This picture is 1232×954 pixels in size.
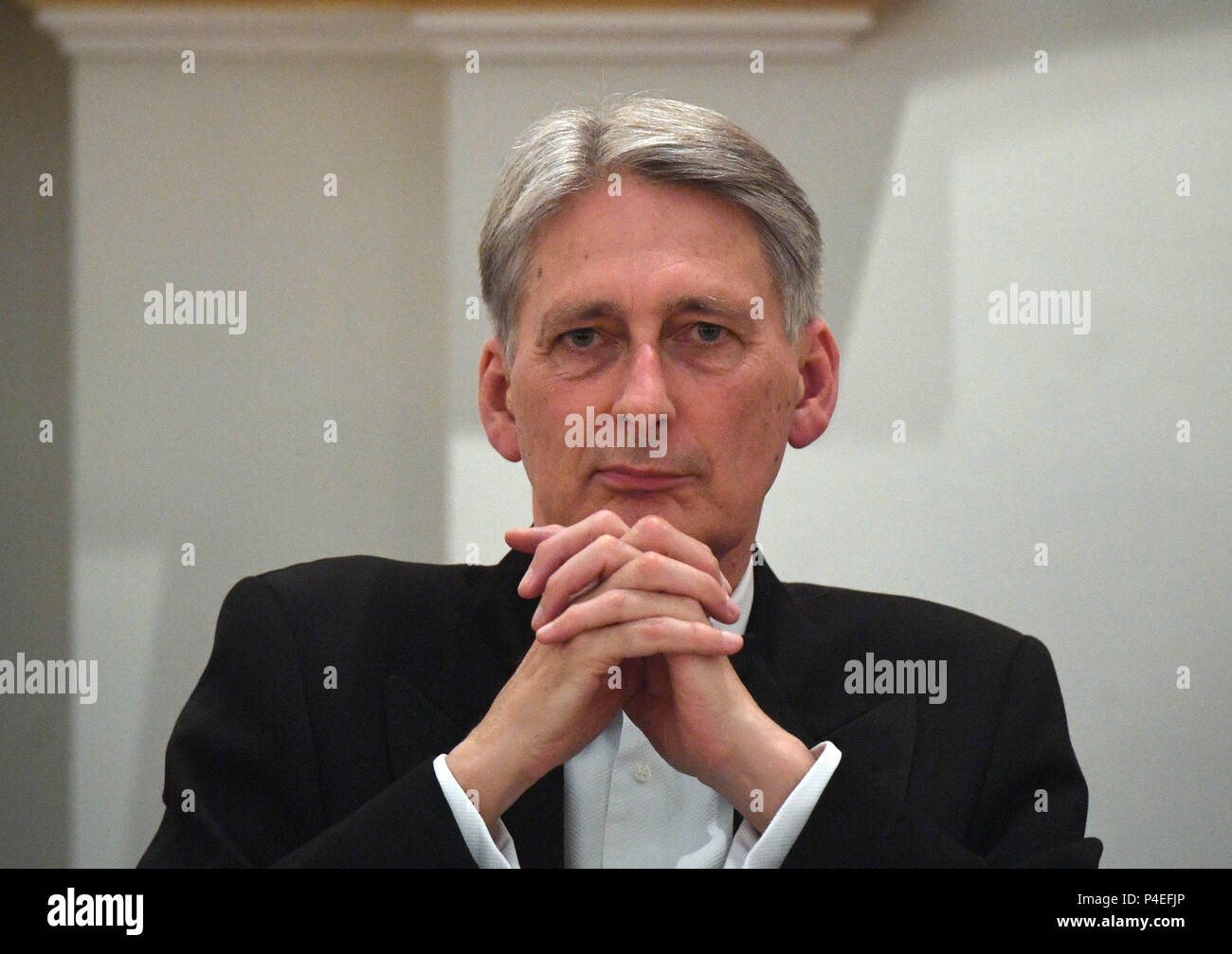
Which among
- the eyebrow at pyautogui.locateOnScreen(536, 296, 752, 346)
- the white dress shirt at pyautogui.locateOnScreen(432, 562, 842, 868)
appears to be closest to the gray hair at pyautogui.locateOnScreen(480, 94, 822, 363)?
the eyebrow at pyautogui.locateOnScreen(536, 296, 752, 346)

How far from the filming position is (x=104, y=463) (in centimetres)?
305

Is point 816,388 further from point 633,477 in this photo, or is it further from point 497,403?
point 497,403

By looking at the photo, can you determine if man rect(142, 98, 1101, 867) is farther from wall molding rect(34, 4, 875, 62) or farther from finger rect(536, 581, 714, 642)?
wall molding rect(34, 4, 875, 62)

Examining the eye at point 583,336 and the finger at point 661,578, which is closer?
the finger at point 661,578

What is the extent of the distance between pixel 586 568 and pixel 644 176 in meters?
0.74

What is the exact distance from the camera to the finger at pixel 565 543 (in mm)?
2174

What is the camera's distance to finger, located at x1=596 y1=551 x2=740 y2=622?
2152 millimetres

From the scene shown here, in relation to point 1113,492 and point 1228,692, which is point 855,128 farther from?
point 1228,692

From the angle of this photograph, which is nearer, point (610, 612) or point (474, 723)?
point (610, 612)

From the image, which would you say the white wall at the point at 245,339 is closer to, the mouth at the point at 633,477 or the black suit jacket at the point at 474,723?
the black suit jacket at the point at 474,723

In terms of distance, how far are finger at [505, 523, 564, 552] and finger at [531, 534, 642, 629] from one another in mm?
66

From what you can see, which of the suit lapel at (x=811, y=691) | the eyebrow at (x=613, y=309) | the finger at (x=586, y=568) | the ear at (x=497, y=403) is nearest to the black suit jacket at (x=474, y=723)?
the suit lapel at (x=811, y=691)

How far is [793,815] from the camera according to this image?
215 centimetres

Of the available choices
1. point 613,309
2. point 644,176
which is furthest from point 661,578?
point 644,176
